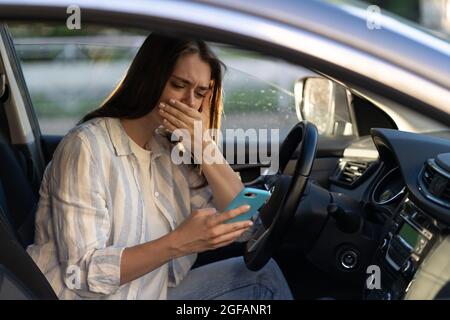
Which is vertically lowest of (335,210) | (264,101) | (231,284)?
(264,101)

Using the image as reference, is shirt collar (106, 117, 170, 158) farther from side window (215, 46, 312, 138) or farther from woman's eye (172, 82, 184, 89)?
side window (215, 46, 312, 138)

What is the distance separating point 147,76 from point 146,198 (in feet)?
1.02

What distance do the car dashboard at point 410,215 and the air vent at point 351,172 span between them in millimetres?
327

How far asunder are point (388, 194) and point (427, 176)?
17.8 inches

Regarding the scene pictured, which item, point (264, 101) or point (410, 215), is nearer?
point (410, 215)

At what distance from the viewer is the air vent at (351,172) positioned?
2986mm

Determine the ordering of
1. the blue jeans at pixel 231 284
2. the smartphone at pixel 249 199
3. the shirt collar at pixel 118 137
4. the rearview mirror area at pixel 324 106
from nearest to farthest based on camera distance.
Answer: the smartphone at pixel 249 199, the shirt collar at pixel 118 137, the blue jeans at pixel 231 284, the rearview mirror area at pixel 324 106

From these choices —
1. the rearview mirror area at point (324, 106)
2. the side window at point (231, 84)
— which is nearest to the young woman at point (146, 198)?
the side window at point (231, 84)

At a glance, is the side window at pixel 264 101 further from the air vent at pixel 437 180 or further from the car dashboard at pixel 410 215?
the air vent at pixel 437 180

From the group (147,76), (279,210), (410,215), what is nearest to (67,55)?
(147,76)

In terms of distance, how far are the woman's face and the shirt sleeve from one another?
0.86 ft

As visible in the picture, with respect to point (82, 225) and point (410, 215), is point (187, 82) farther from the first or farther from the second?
point (410, 215)

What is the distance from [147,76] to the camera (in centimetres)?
202

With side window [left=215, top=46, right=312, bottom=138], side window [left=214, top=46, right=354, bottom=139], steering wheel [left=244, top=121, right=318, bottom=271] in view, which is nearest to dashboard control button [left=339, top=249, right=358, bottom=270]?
steering wheel [left=244, top=121, right=318, bottom=271]
